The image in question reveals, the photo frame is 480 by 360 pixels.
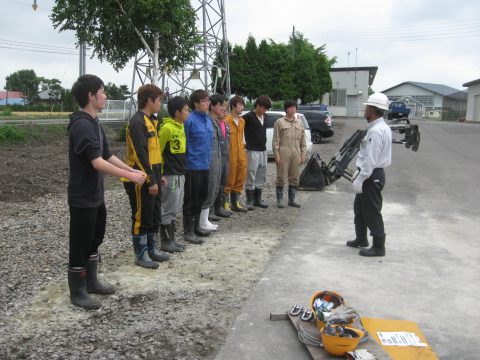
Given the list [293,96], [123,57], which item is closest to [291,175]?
[123,57]

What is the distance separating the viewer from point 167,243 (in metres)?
5.78

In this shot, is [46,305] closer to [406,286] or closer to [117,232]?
[117,232]

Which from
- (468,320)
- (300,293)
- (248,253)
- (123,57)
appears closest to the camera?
(468,320)

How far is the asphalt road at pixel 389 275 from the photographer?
12.2 feet

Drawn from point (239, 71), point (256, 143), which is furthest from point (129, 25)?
point (239, 71)

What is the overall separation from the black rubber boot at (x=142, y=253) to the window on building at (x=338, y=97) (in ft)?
199

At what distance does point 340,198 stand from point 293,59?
36.8 metres

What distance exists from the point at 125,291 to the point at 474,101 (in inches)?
2056

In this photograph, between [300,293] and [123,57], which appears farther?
[123,57]

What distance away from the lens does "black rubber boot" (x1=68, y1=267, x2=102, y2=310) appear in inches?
162

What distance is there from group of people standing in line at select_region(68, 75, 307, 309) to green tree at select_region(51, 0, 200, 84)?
399 inches

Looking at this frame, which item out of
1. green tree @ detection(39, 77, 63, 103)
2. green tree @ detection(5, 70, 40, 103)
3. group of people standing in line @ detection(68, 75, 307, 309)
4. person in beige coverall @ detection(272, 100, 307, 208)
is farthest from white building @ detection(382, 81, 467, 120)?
group of people standing in line @ detection(68, 75, 307, 309)

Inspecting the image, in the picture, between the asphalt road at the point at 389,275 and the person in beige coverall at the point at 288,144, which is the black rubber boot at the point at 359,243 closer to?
the asphalt road at the point at 389,275

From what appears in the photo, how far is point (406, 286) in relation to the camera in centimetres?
480
